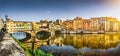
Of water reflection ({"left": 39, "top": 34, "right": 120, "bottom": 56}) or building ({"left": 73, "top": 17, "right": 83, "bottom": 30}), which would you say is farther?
building ({"left": 73, "top": 17, "right": 83, "bottom": 30})

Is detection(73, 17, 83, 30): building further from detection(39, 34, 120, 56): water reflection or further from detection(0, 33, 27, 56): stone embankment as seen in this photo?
detection(0, 33, 27, 56): stone embankment

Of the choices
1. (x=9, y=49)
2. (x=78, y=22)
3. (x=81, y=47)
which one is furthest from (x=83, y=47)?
(x=9, y=49)

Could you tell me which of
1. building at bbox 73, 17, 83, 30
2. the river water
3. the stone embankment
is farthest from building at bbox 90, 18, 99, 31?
the stone embankment


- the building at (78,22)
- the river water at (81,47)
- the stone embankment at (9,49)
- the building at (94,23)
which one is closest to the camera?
the stone embankment at (9,49)

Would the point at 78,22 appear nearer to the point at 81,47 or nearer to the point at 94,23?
the point at 94,23

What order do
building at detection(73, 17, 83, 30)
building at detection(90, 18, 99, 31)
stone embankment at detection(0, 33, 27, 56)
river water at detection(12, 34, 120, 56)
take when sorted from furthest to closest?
building at detection(90, 18, 99, 31), building at detection(73, 17, 83, 30), river water at detection(12, 34, 120, 56), stone embankment at detection(0, 33, 27, 56)

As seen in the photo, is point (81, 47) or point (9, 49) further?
point (81, 47)

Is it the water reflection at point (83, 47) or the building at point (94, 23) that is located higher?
the building at point (94, 23)

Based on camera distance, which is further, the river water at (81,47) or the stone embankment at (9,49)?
the river water at (81,47)

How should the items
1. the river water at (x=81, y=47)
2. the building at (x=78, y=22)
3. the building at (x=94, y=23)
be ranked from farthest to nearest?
the building at (x=94, y=23)
the building at (x=78, y=22)
the river water at (x=81, y=47)

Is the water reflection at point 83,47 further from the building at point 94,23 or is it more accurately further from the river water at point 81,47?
the building at point 94,23

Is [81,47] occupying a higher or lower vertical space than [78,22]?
lower

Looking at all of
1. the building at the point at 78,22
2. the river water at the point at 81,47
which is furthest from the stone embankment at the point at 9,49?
the building at the point at 78,22

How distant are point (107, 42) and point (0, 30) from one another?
5.96 m
